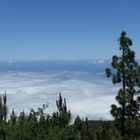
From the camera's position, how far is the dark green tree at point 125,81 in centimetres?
5303

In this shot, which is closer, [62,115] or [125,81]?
[125,81]

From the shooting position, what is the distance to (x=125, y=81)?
177 feet

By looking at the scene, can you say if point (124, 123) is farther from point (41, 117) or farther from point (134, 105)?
point (41, 117)

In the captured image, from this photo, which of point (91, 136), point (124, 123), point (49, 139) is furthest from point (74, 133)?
point (124, 123)

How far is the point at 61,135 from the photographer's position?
10100cm

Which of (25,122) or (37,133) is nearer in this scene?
(37,133)

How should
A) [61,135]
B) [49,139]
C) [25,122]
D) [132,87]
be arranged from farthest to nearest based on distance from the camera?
1. [25,122]
2. [61,135]
3. [49,139]
4. [132,87]

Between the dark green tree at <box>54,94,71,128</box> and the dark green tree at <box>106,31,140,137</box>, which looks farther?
the dark green tree at <box>54,94,71,128</box>

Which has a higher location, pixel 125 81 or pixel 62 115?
pixel 125 81

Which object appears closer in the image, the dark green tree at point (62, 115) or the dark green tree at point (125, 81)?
the dark green tree at point (125, 81)

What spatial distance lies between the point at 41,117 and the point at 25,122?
18.4 feet

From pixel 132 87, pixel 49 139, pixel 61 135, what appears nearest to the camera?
pixel 132 87

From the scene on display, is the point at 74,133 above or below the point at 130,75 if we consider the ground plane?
below

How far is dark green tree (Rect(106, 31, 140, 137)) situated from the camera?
174 ft
